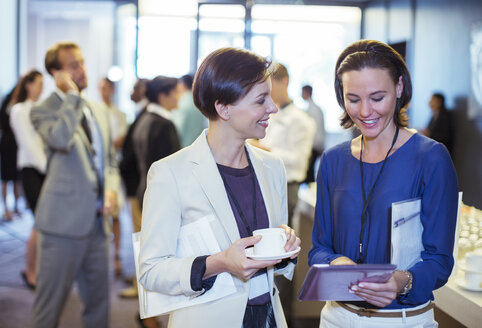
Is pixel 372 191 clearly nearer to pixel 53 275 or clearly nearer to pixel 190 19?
pixel 53 275

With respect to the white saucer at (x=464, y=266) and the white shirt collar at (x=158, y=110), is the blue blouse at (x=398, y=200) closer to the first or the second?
the white saucer at (x=464, y=266)

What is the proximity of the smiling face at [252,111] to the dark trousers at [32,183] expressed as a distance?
3.13m

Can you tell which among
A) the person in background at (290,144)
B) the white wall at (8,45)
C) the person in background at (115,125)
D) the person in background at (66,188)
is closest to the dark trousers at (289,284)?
the person in background at (290,144)

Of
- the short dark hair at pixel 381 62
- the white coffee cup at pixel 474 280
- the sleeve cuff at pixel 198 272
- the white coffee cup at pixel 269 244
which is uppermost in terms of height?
the short dark hair at pixel 381 62

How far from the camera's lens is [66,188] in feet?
9.78

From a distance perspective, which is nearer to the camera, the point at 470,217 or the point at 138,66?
the point at 470,217

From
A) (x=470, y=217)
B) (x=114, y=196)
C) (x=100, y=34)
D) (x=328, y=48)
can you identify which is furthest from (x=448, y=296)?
(x=100, y=34)

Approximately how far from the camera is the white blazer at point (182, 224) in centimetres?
156

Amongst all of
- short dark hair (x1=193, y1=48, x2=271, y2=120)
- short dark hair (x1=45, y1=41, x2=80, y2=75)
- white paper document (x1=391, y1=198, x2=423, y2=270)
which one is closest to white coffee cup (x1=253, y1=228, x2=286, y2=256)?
white paper document (x1=391, y1=198, x2=423, y2=270)

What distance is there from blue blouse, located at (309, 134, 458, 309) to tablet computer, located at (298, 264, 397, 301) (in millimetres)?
184

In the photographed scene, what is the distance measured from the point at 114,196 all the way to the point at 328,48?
6948mm

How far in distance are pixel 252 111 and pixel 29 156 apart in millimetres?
3560

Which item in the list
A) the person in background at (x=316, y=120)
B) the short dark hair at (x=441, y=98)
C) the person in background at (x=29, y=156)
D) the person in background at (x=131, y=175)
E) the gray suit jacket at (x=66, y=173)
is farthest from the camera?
the short dark hair at (x=441, y=98)

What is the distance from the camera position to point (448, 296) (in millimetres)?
2000
